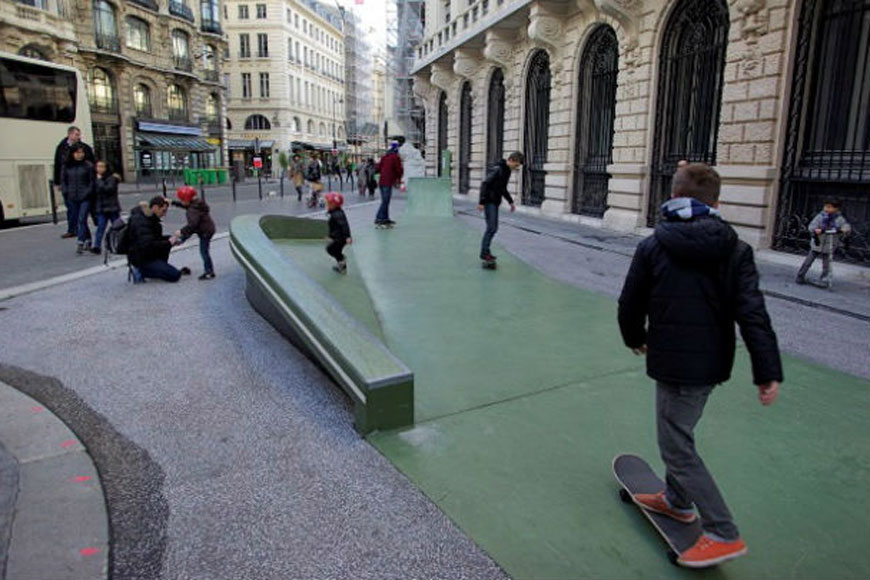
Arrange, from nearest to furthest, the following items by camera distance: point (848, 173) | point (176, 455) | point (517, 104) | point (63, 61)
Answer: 1. point (176, 455)
2. point (848, 173)
3. point (517, 104)
4. point (63, 61)

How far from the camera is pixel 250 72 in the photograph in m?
65.8

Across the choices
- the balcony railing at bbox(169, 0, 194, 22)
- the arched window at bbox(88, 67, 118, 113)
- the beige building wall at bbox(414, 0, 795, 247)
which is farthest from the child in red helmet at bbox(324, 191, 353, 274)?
the balcony railing at bbox(169, 0, 194, 22)

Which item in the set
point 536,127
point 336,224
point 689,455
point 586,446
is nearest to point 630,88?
point 536,127

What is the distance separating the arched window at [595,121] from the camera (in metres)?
15.6

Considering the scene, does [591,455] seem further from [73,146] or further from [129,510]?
[73,146]

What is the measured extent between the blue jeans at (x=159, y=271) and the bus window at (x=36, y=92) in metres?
9.42

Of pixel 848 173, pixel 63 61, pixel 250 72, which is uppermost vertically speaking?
pixel 250 72

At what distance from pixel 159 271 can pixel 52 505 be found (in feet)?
17.1

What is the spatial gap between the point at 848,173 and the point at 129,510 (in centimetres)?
1034

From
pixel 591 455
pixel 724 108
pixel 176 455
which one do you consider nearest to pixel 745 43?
pixel 724 108

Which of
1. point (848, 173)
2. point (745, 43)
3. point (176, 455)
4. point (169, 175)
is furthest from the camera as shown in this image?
point (169, 175)

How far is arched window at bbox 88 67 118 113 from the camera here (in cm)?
3706

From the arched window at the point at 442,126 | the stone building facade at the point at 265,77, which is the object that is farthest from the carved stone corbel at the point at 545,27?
the stone building facade at the point at 265,77

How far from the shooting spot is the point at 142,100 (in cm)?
4166
